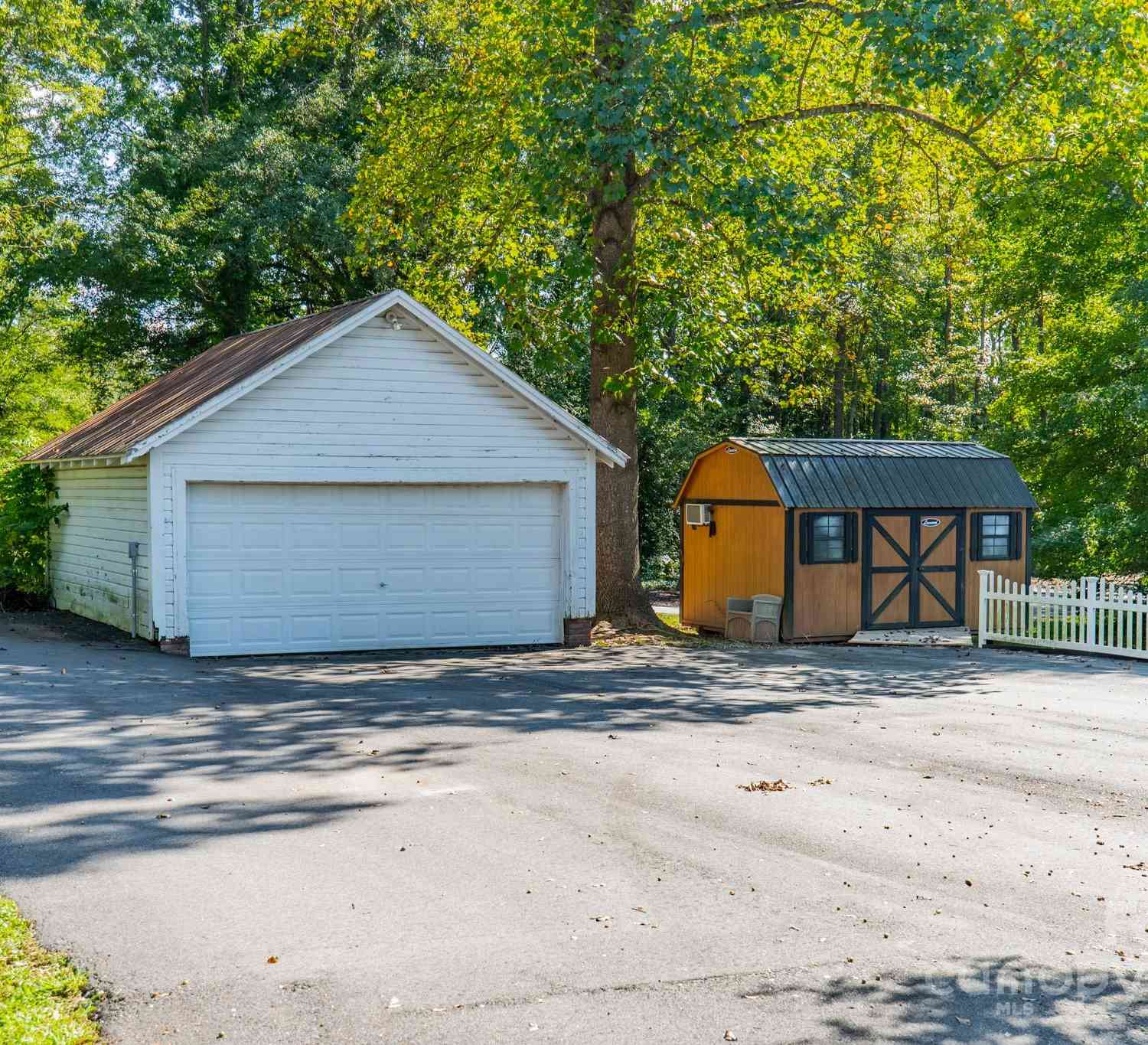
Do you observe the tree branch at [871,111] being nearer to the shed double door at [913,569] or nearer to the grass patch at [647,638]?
the shed double door at [913,569]

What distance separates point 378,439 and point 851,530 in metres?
8.01

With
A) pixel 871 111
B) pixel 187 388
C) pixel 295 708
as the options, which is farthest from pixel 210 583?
pixel 871 111

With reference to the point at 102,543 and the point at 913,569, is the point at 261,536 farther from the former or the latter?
the point at 913,569

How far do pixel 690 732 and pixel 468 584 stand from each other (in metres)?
6.82

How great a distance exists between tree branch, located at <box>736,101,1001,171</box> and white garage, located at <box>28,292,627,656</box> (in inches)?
228

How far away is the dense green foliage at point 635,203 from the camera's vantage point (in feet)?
56.4

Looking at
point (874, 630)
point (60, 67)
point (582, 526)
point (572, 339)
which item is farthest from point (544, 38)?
point (60, 67)

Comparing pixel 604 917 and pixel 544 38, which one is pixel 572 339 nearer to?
pixel 544 38

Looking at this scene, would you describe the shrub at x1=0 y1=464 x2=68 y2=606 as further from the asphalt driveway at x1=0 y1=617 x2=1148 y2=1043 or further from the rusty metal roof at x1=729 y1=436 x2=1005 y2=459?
the rusty metal roof at x1=729 y1=436 x2=1005 y2=459

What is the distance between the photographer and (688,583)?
890 inches

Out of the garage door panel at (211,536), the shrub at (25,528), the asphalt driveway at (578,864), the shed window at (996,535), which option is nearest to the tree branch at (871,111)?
the shed window at (996,535)

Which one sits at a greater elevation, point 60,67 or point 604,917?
point 60,67

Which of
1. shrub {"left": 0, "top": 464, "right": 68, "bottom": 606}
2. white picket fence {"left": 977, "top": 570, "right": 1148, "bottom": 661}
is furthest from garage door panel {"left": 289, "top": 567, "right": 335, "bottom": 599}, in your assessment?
white picket fence {"left": 977, "top": 570, "right": 1148, "bottom": 661}

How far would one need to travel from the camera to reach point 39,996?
4.86 metres
